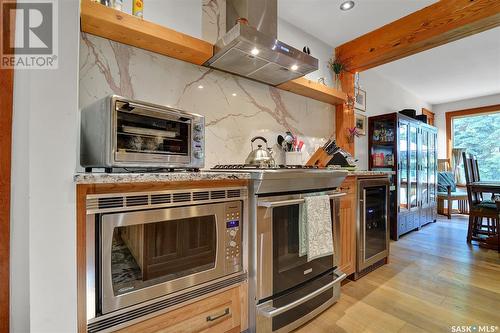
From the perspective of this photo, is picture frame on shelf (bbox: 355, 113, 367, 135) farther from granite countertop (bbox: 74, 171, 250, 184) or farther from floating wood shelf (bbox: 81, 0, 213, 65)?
granite countertop (bbox: 74, 171, 250, 184)

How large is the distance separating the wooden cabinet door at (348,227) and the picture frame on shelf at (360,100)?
1.75 metres

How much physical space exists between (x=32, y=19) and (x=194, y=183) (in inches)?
39.3

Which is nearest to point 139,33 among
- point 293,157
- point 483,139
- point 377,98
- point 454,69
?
point 293,157

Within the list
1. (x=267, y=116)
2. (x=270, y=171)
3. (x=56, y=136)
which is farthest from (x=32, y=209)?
(x=267, y=116)

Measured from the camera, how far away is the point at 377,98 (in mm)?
3891

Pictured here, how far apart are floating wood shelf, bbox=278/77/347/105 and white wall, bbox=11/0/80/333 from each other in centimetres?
182

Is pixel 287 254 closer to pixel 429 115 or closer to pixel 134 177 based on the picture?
pixel 134 177

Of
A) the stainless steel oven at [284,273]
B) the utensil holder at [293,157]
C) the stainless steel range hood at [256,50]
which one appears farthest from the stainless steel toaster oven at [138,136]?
the utensil holder at [293,157]

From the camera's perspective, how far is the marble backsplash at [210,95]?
4.83 feet

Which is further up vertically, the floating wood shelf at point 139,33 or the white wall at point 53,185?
the floating wood shelf at point 139,33

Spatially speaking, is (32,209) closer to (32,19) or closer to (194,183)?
(194,183)

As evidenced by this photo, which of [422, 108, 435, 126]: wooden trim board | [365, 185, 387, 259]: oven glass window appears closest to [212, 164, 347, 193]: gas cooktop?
[365, 185, 387, 259]: oven glass window

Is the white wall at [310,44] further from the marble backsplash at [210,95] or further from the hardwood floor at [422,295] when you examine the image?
the hardwood floor at [422,295]

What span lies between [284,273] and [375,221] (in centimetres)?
143
